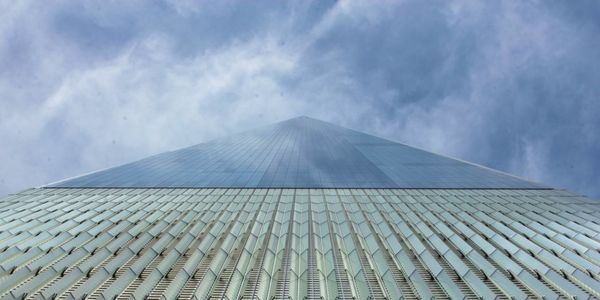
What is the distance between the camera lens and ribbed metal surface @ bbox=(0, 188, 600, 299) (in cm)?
885

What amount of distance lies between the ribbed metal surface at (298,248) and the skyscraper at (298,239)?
0.06m

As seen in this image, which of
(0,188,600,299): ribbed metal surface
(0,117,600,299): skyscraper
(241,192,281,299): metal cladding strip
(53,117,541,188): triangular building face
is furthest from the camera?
(53,117,541,188): triangular building face

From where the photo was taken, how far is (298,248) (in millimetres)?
11625

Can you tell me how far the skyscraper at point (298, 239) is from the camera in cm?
895

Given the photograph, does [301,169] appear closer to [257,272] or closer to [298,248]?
[298,248]

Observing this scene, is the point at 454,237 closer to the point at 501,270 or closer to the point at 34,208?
the point at 501,270

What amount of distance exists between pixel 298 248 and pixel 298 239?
3.16 feet

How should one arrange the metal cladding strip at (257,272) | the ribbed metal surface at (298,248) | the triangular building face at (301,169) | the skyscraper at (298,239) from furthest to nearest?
the triangular building face at (301,169)
the skyscraper at (298,239)
the ribbed metal surface at (298,248)
the metal cladding strip at (257,272)

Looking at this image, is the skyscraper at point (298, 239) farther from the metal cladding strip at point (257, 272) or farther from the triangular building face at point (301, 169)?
the triangular building face at point (301, 169)

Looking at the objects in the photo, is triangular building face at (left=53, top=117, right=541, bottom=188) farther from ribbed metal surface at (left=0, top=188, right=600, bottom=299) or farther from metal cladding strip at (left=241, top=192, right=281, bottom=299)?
metal cladding strip at (left=241, top=192, right=281, bottom=299)

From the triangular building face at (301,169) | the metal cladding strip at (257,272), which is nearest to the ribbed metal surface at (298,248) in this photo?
the metal cladding strip at (257,272)

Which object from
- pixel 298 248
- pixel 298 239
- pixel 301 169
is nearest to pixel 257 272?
pixel 298 248

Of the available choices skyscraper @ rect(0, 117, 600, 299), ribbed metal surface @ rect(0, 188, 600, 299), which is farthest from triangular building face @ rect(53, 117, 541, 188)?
ribbed metal surface @ rect(0, 188, 600, 299)

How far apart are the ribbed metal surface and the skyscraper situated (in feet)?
0.21
